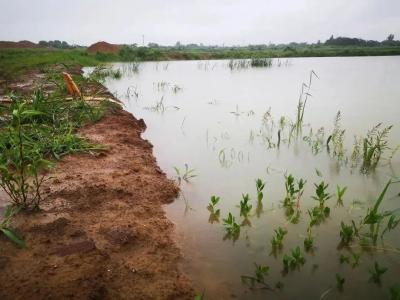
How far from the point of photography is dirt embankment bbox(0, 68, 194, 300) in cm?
184

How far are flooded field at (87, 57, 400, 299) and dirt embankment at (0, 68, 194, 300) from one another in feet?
0.59

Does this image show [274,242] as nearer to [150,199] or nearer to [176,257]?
[176,257]

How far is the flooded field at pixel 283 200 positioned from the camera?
80.6 inches

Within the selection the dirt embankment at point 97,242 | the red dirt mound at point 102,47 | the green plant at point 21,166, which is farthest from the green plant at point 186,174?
the red dirt mound at point 102,47

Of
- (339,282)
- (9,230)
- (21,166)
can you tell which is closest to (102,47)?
(21,166)

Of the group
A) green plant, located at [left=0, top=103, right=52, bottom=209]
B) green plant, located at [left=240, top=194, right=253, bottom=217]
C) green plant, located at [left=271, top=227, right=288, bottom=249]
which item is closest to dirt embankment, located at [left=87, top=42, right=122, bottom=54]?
green plant, located at [left=0, top=103, right=52, bottom=209]

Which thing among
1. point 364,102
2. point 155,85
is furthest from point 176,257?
point 155,85

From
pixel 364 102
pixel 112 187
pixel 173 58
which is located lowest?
pixel 112 187

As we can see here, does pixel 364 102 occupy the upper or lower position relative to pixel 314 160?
upper

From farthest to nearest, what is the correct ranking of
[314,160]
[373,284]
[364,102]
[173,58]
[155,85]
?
[173,58] → [155,85] → [364,102] → [314,160] → [373,284]

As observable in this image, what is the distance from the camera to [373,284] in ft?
6.52

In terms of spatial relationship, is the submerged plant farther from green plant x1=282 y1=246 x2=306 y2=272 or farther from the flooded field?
green plant x1=282 y1=246 x2=306 y2=272

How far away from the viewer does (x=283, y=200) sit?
121 inches

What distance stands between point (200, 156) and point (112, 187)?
1.52 m
